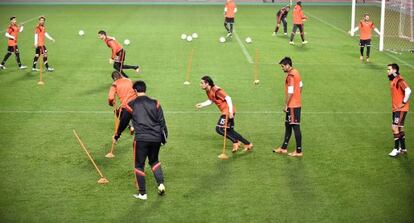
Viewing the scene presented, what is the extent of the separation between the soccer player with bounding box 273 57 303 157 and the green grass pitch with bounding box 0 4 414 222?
533 millimetres

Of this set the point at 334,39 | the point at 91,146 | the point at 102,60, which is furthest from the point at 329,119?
the point at 334,39

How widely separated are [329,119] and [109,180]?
24.7 ft

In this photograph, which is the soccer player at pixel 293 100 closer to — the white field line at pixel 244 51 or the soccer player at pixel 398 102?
the soccer player at pixel 398 102

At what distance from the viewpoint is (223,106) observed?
1611 centimetres

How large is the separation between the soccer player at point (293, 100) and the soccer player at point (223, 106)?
1.13 metres

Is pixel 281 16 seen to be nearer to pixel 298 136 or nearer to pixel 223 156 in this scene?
pixel 298 136

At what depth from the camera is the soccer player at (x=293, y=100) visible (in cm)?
1580

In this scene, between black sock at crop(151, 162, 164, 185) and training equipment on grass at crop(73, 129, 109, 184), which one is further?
training equipment on grass at crop(73, 129, 109, 184)

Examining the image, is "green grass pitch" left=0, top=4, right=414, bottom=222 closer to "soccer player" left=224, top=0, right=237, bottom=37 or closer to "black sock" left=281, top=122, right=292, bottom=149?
"black sock" left=281, top=122, right=292, bottom=149

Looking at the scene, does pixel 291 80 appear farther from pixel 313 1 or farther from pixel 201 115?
pixel 313 1

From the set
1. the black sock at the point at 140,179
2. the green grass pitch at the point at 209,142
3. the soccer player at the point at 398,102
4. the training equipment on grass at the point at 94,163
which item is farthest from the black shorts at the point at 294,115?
the training equipment on grass at the point at 94,163

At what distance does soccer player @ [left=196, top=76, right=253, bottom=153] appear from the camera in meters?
15.7

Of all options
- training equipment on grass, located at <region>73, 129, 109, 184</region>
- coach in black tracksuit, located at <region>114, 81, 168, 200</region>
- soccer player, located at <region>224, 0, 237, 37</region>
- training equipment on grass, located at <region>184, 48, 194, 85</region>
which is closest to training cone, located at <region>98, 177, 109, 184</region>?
training equipment on grass, located at <region>73, 129, 109, 184</region>

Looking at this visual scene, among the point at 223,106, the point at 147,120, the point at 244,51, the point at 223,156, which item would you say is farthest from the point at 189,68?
the point at 147,120
